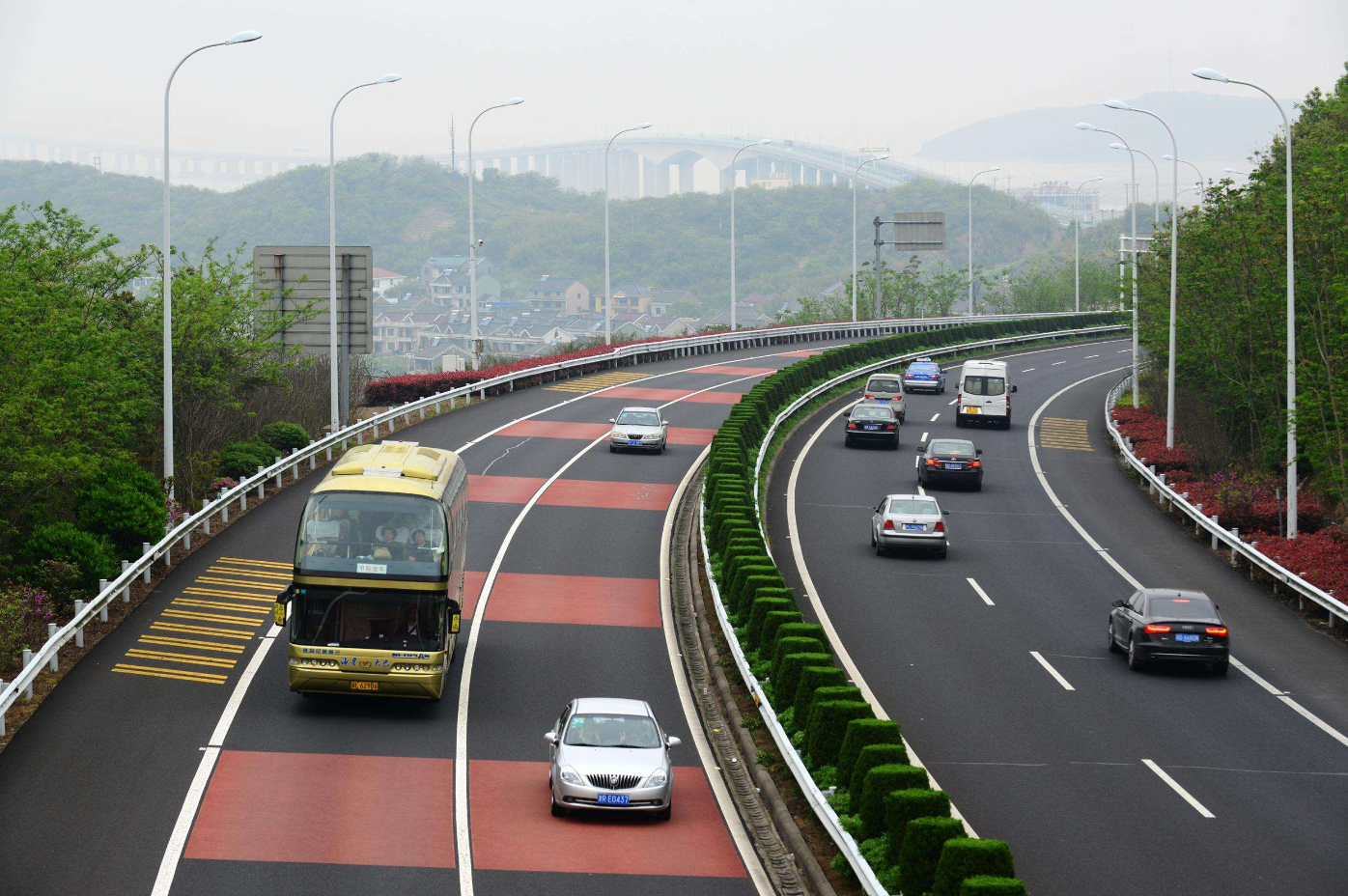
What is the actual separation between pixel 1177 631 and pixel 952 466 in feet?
56.2

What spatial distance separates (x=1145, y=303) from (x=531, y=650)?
39.7 m

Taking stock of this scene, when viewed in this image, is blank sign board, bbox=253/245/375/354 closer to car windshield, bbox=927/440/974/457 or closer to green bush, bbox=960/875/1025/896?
car windshield, bbox=927/440/974/457

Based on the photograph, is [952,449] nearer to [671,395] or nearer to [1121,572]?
[1121,572]

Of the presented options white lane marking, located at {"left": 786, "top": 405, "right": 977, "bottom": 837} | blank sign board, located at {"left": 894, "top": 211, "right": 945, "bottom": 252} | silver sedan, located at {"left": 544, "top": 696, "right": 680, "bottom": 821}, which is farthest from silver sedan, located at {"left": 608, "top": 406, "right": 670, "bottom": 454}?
blank sign board, located at {"left": 894, "top": 211, "right": 945, "bottom": 252}

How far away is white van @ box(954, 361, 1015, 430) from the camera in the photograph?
178ft

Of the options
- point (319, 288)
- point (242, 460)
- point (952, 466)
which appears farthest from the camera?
point (319, 288)

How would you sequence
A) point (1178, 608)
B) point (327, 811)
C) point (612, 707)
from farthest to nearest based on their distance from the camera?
point (1178, 608) → point (612, 707) → point (327, 811)

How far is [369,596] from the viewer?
20.2 metres

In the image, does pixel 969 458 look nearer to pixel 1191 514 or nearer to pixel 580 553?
pixel 1191 514

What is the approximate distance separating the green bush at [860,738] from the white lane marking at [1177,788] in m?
4.08

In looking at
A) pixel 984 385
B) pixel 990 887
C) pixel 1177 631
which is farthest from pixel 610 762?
pixel 984 385

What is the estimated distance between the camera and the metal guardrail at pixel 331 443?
2219 centimetres

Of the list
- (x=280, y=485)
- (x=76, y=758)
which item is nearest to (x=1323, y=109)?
(x=280, y=485)

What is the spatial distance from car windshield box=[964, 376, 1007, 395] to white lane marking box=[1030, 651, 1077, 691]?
95.5 ft
